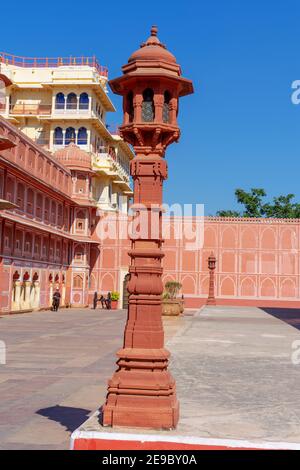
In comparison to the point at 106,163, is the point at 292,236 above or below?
below

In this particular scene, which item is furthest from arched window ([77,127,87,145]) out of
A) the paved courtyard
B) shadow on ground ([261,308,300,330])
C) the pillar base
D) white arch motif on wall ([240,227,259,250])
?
the pillar base

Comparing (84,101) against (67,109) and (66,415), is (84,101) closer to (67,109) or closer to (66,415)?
(67,109)

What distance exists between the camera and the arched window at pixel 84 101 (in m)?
46.4

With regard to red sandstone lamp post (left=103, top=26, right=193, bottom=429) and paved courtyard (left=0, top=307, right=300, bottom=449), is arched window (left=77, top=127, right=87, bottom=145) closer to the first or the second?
paved courtyard (left=0, top=307, right=300, bottom=449)

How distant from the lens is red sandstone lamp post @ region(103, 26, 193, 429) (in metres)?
5.88

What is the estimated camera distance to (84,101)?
46469 mm

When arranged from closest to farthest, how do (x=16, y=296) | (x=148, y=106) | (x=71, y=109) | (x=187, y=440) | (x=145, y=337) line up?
(x=187, y=440)
(x=145, y=337)
(x=148, y=106)
(x=16, y=296)
(x=71, y=109)

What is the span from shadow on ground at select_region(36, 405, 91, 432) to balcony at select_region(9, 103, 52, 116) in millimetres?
41907

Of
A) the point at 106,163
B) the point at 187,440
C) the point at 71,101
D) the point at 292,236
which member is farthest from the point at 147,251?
the point at 106,163

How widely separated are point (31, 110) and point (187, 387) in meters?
42.8

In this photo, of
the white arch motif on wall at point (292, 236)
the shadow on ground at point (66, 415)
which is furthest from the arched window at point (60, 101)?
the shadow on ground at point (66, 415)

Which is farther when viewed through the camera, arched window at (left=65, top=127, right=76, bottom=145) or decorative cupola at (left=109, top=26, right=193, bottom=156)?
arched window at (left=65, top=127, right=76, bottom=145)
